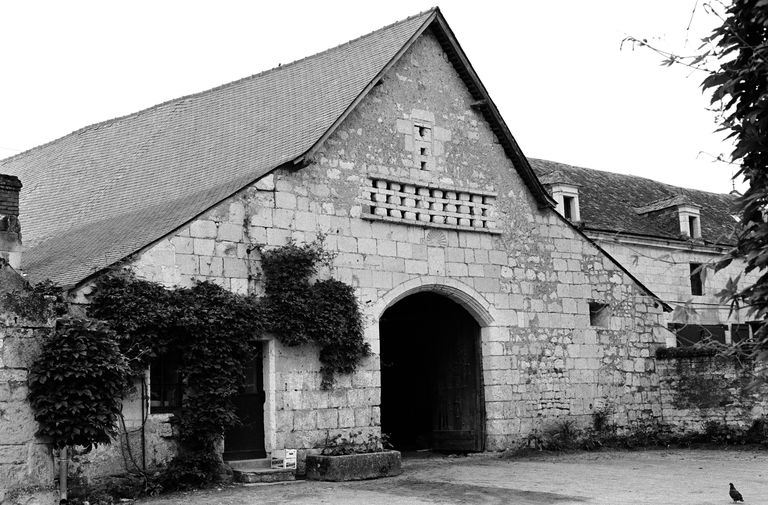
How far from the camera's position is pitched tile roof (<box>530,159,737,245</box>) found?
26.4 metres

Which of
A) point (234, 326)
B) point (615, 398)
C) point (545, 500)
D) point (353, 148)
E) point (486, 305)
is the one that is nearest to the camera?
point (545, 500)

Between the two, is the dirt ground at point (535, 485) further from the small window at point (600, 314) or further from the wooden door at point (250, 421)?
→ the small window at point (600, 314)

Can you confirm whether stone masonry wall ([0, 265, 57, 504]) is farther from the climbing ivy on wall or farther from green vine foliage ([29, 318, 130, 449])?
the climbing ivy on wall

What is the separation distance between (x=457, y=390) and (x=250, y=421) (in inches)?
190

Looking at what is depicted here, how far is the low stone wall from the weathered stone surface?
770 centimetres

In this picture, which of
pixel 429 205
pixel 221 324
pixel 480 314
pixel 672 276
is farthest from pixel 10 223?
pixel 672 276

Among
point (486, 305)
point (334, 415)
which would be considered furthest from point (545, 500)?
point (486, 305)

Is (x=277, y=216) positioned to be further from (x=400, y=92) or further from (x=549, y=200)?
(x=549, y=200)

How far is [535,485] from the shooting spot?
13047mm

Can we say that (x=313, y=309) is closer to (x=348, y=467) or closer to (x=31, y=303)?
(x=348, y=467)

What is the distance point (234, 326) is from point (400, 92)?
524 cm

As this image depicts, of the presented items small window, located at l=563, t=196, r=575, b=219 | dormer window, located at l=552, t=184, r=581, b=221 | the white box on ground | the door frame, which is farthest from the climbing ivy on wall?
small window, located at l=563, t=196, r=575, b=219

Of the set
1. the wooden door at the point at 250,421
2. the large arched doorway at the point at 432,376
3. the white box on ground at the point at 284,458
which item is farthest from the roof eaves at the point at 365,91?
the white box on ground at the point at 284,458

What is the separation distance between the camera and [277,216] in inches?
572
